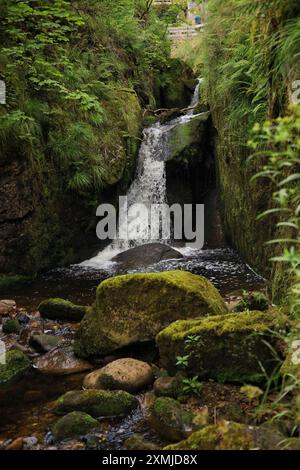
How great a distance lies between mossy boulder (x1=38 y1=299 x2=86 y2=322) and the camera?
6.60 metres

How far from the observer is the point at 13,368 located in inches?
198

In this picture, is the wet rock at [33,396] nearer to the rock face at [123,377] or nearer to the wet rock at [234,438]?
the rock face at [123,377]

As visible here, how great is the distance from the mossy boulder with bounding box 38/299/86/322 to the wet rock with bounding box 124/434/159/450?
10.5 ft

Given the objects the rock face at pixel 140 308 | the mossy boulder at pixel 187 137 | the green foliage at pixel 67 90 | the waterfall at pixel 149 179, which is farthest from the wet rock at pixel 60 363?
the mossy boulder at pixel 187 137

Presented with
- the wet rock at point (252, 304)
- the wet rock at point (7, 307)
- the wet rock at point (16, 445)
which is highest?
the wet rock at point (252, 304)

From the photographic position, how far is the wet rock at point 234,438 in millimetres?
2746

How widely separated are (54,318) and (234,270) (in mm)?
3921

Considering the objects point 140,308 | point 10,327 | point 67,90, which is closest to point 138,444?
point 140,308

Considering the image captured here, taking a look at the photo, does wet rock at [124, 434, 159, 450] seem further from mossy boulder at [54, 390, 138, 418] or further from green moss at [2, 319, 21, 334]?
green moss at [2, 319, 21, 334]

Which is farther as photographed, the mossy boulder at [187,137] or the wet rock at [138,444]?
the mossy boulder at [187,137]

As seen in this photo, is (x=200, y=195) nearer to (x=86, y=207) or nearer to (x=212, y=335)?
(x=86, y=207)

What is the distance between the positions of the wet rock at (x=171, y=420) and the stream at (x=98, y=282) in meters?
0.09

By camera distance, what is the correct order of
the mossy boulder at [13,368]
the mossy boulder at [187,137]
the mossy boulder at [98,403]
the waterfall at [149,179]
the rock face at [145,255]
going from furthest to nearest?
the mossy boulder at [187,137]
the waterfall at [149,179]
the rock face at [145,255]
the mossy boulder at [13,368]
the mossy boulder at [98,403]
